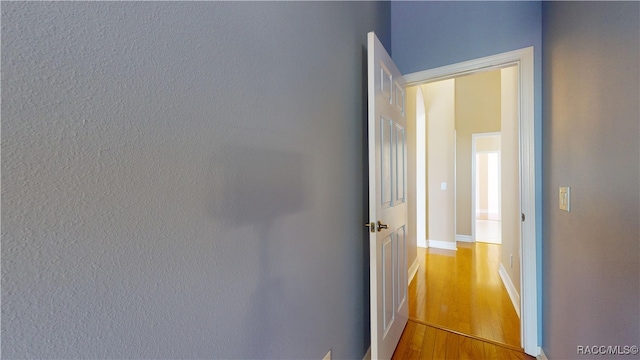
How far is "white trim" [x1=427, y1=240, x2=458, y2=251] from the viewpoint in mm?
4117

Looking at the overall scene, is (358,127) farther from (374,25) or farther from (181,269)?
(181,269)

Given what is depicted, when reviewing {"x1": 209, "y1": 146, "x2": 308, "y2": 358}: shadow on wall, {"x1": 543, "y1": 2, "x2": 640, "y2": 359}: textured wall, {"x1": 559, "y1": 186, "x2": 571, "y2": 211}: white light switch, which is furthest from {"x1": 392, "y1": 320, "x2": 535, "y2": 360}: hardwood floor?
{"x1": 209, "y1": 146, "x2": 308, "y2": 358}: shadow on wall

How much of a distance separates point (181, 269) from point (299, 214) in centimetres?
48

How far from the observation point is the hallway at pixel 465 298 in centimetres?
199

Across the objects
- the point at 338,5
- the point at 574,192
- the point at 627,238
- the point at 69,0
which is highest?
the point at 338,5

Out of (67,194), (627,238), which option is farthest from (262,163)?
(627,238)

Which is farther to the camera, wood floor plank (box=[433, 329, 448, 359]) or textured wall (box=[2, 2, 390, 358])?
wood floor plank (box=[433, 329, 448, 359])

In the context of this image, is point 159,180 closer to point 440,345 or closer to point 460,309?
point 440,345

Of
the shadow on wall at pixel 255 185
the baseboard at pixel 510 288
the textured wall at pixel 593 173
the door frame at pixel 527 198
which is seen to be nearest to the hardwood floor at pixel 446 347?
the door frame at pixel 527 198

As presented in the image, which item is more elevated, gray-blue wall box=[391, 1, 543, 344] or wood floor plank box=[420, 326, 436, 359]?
gray-blue wall box=[391, 1, 543, 344]

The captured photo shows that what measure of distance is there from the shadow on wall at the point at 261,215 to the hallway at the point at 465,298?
178 cm

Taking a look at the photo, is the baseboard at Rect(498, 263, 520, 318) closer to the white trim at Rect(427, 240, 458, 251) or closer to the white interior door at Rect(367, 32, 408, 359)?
the white trim at Rect(427, 240, 458, 251)

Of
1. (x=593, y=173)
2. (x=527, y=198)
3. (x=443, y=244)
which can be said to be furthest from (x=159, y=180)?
(x=443, y=244)

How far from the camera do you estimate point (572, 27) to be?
120 centimetres
